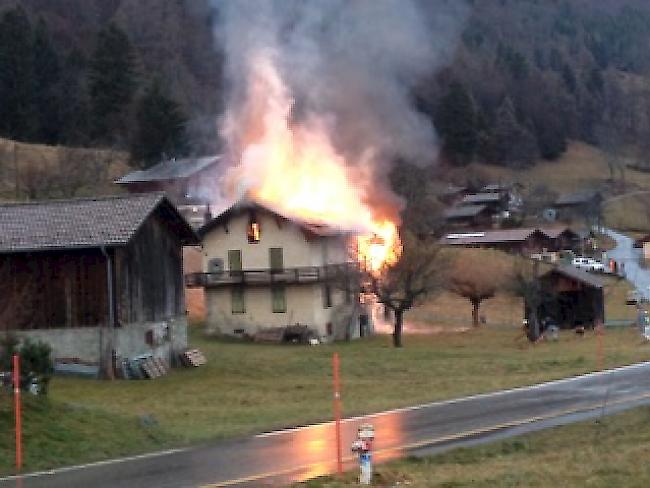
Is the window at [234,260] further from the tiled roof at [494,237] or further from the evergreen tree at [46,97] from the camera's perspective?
the evergreen tree at [46,97]

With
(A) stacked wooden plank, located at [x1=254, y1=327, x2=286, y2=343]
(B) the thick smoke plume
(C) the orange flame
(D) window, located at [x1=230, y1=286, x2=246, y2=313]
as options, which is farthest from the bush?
(B) the thick smoke plume

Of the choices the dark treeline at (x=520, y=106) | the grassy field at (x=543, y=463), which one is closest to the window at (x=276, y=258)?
the grassy field at (x=543, y=463)

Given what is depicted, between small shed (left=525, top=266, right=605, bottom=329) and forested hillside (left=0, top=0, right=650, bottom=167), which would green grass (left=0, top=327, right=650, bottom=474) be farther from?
forested hillside (left=0, top=0, right=650, bottom=167)

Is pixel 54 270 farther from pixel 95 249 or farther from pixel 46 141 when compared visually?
pixel 46 141

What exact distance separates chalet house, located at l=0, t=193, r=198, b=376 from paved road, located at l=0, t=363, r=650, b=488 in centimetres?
1593

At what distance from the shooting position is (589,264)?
89.9 metres

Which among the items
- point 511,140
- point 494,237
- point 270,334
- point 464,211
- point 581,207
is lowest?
point 270,334

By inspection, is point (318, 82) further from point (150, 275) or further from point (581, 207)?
point (581, 207)

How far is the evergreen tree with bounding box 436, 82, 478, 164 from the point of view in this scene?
11956cm

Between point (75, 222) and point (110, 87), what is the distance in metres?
67.2

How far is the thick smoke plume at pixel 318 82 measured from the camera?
215 ft

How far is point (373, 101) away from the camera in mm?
72000

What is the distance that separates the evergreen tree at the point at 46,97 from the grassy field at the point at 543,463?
89.7 meters

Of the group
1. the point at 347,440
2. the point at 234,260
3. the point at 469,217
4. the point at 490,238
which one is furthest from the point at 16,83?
the point at 347,440
